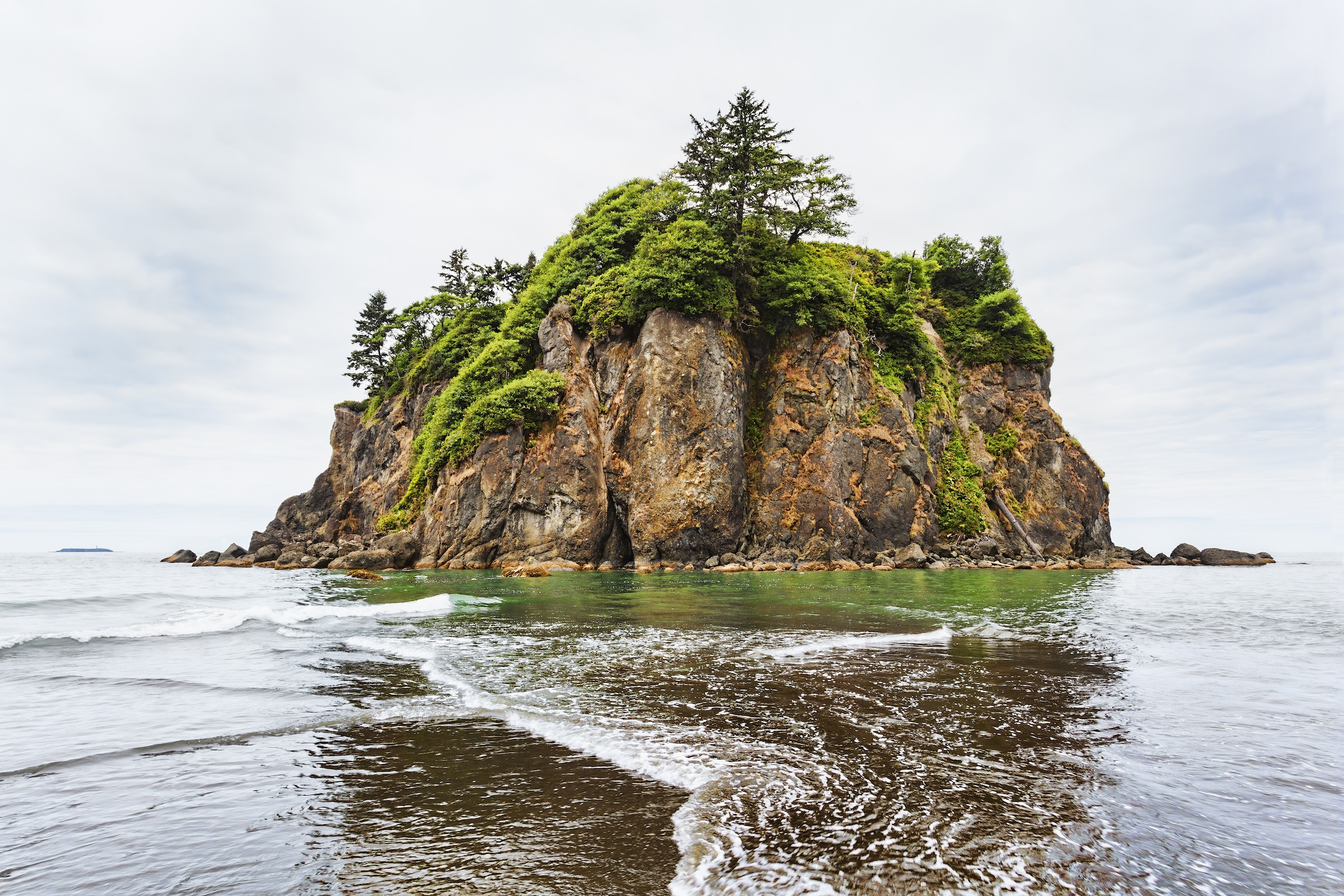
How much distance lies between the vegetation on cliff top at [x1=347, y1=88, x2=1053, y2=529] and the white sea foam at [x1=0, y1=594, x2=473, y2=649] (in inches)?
808

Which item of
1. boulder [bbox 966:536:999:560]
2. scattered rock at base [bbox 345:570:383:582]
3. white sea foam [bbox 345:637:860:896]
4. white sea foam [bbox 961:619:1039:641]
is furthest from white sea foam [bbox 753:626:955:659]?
boulder [bbox 966:536:999:560]

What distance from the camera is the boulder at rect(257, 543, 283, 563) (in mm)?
47531

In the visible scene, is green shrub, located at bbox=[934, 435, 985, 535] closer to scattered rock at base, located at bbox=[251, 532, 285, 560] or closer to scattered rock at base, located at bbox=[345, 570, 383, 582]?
scattered rock at base, located at bbox=[345, 570, 383, 582]

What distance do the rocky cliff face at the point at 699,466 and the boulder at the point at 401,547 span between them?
437 millimetres

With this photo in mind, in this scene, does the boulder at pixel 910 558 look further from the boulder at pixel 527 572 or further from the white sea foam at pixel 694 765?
the white sea foam at pixel 694 765

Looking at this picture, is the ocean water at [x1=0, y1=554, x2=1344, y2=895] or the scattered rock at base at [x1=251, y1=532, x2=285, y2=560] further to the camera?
the scattered rock at base at [x1=251, y1=532, x2=285, y2=560]

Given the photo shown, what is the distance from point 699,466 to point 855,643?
80.2ft

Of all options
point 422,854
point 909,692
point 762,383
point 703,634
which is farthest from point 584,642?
point 762,383

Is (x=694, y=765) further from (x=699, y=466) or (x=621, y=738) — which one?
(x=699, y=466)

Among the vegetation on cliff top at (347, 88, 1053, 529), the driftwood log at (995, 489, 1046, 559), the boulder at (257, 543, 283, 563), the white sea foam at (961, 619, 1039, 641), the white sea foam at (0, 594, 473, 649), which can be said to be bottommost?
the boulder at (257, 543, 283, 563)

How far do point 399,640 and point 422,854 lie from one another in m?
8.72

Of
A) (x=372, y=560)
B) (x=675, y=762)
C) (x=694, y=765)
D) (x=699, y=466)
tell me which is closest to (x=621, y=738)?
(x=675, y=762)

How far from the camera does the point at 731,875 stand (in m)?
3.29

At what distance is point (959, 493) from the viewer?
4097cm
